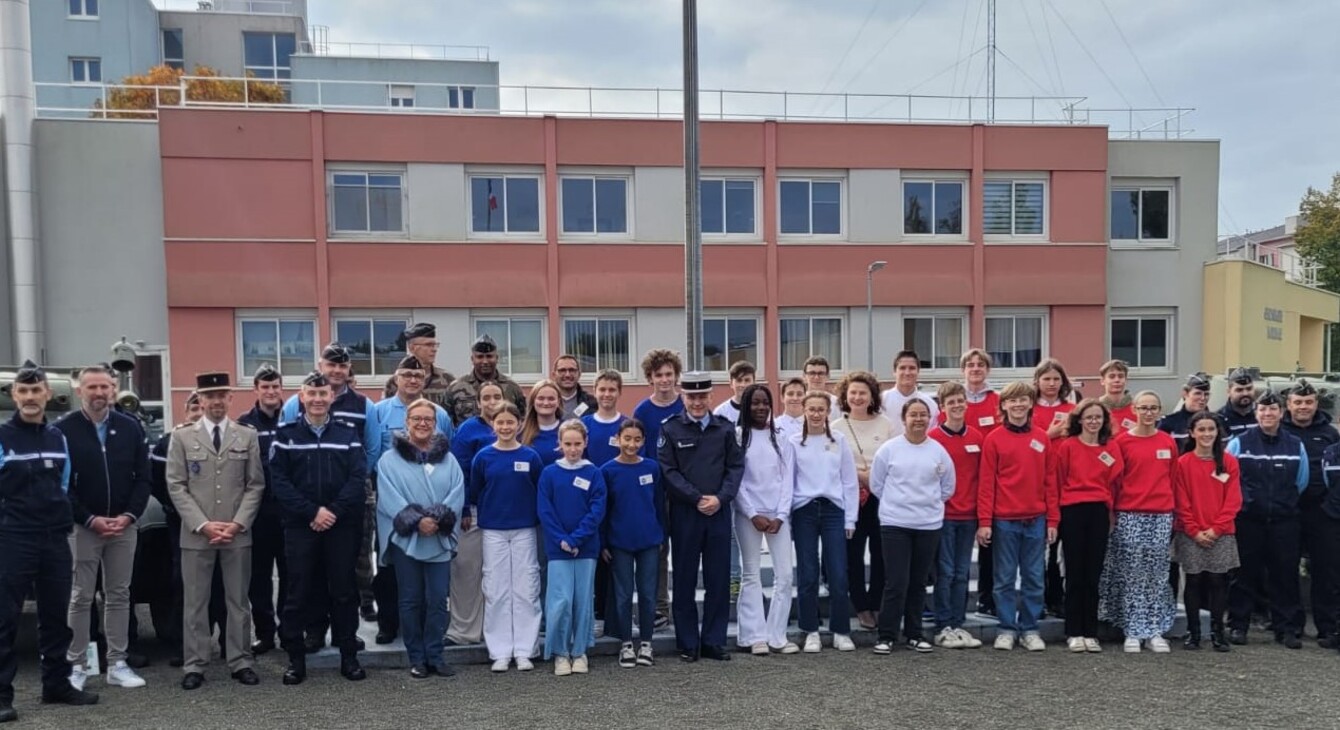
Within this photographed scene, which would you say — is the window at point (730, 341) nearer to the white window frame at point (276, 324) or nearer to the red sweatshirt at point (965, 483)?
the white window frame at point (276, 324)

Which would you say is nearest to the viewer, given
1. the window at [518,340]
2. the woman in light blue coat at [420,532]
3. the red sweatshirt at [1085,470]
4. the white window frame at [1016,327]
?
the woman in light blue coat at [420,532]

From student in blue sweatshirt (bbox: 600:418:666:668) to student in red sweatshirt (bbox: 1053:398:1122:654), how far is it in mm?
3072

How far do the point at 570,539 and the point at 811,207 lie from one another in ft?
57.0

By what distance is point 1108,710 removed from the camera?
554 cm

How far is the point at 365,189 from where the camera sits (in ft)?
68.1

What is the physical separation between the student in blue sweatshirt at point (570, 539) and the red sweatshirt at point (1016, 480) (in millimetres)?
2899

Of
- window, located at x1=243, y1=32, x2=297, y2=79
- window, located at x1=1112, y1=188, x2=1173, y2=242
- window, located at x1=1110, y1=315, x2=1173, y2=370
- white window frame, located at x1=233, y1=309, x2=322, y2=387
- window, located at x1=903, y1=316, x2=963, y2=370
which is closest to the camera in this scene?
white window frame, located at x1=233, y1=309, x2=322, y2=387

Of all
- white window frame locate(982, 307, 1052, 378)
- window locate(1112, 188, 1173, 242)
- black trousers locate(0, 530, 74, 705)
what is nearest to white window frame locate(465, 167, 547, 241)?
white window frame locate(982, 307, 1052, 378)

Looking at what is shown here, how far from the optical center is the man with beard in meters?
7.39

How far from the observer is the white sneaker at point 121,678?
19.7ft

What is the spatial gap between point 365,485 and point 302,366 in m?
15.9

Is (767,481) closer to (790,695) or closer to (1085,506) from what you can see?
(790,695)

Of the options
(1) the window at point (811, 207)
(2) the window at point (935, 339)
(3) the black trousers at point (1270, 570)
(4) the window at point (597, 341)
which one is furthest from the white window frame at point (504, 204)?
(3) the black trousers at point (1270, 570)

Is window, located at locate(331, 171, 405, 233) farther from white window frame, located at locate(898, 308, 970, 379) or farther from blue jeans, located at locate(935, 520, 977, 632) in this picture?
blue jeans, located at locate(935, 520, 977, 632)
